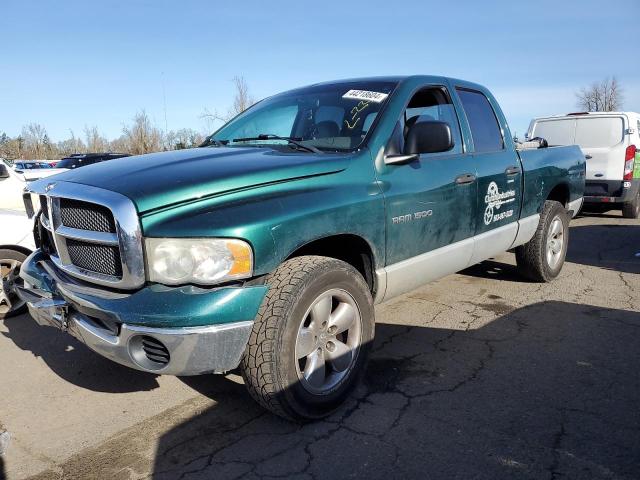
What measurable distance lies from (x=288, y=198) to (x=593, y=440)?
6.61 feet

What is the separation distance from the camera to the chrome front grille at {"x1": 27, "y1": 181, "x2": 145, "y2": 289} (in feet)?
7.79

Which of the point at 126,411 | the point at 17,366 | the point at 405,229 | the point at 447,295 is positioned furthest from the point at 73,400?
the point at 447,295

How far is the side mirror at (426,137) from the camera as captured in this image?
3334 mm

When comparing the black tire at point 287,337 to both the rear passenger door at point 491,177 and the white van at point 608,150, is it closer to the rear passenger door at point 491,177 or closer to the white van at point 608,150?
the rear passenger door at point 491,177

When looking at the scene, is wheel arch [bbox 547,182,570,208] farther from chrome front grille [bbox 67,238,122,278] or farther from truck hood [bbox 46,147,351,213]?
chrome front grille [bbox 67,238,122,278]

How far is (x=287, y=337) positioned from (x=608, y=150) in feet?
30.0

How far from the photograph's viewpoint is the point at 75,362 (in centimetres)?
384

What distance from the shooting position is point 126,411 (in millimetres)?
3127

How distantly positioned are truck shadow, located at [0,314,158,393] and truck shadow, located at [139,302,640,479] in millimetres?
408

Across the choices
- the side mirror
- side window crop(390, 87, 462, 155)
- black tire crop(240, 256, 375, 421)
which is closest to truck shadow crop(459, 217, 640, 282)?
side window crop(390, 87, 462, 155)

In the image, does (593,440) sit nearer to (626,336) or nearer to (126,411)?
(626,336)

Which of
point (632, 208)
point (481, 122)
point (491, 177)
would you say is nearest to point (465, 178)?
point (491, 177)

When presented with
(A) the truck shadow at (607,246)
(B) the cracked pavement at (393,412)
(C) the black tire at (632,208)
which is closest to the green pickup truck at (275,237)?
(B) the cracked pavement at (393,412)

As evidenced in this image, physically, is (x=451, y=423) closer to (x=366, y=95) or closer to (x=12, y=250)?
(x=366, y=95)
